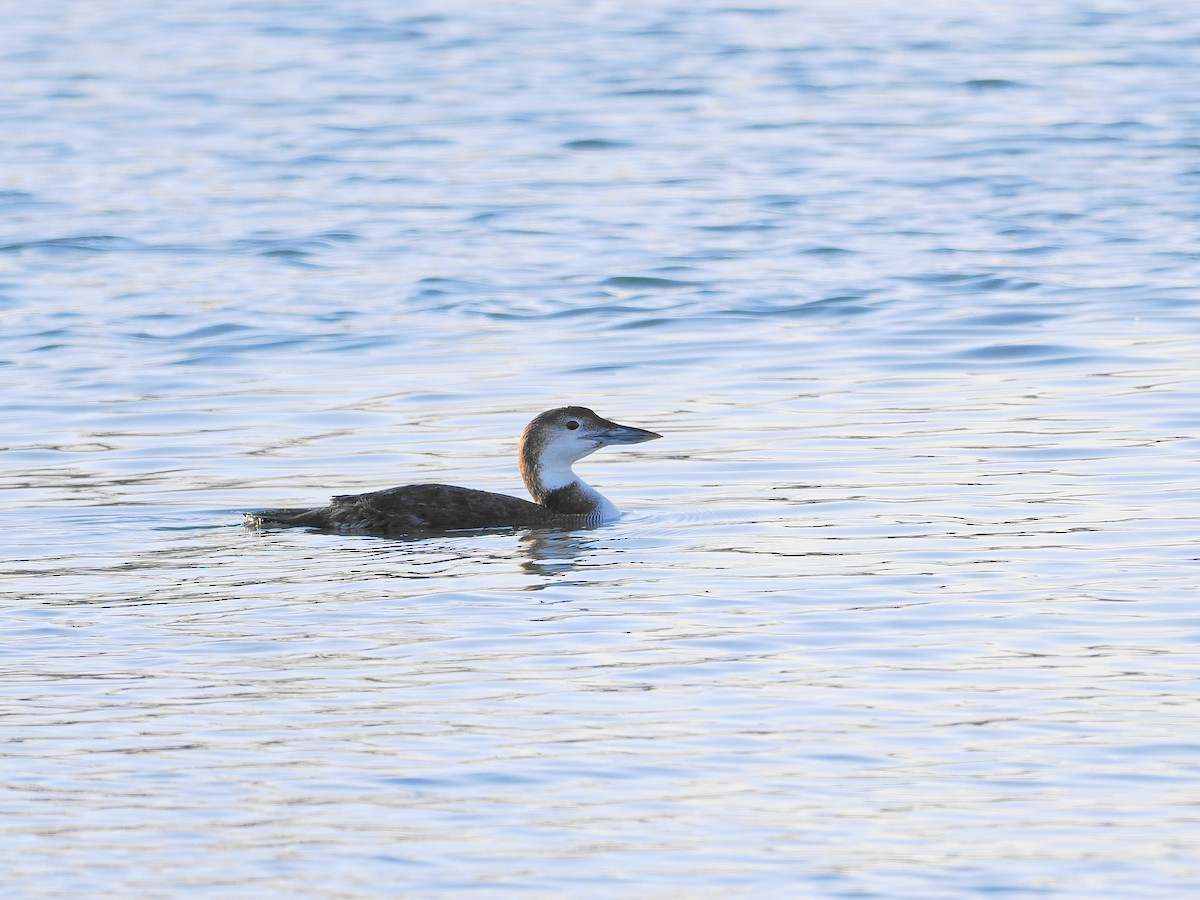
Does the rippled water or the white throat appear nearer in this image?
the rippled water

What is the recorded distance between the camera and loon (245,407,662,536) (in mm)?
10602

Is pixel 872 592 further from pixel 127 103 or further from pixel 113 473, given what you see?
pixel 127 103

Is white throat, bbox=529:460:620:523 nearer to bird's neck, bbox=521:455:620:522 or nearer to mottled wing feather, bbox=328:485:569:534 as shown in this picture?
bird's neck, bbox=521:455:620:522

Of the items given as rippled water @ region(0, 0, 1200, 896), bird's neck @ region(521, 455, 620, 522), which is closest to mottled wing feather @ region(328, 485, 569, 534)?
rippled water @ region(0, 0, 1200, 896)

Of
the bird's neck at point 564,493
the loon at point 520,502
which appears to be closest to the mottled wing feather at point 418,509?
the loon at point 520,502

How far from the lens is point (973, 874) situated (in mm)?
6023

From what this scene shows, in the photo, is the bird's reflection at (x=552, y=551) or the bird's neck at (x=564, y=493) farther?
the bird's neck at (x=564, y=493)

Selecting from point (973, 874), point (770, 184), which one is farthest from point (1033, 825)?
point (770, 184)

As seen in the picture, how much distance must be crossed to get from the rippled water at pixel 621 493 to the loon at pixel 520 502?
0.58 feet

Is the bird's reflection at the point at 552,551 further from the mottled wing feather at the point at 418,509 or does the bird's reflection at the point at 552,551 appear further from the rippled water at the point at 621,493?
the mottled wing feather at the point at 418,509

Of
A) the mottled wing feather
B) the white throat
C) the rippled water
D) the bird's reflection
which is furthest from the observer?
the white throat

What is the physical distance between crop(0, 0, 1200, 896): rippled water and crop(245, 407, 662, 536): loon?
18cm

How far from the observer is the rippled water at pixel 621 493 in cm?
650

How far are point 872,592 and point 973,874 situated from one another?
315cm
